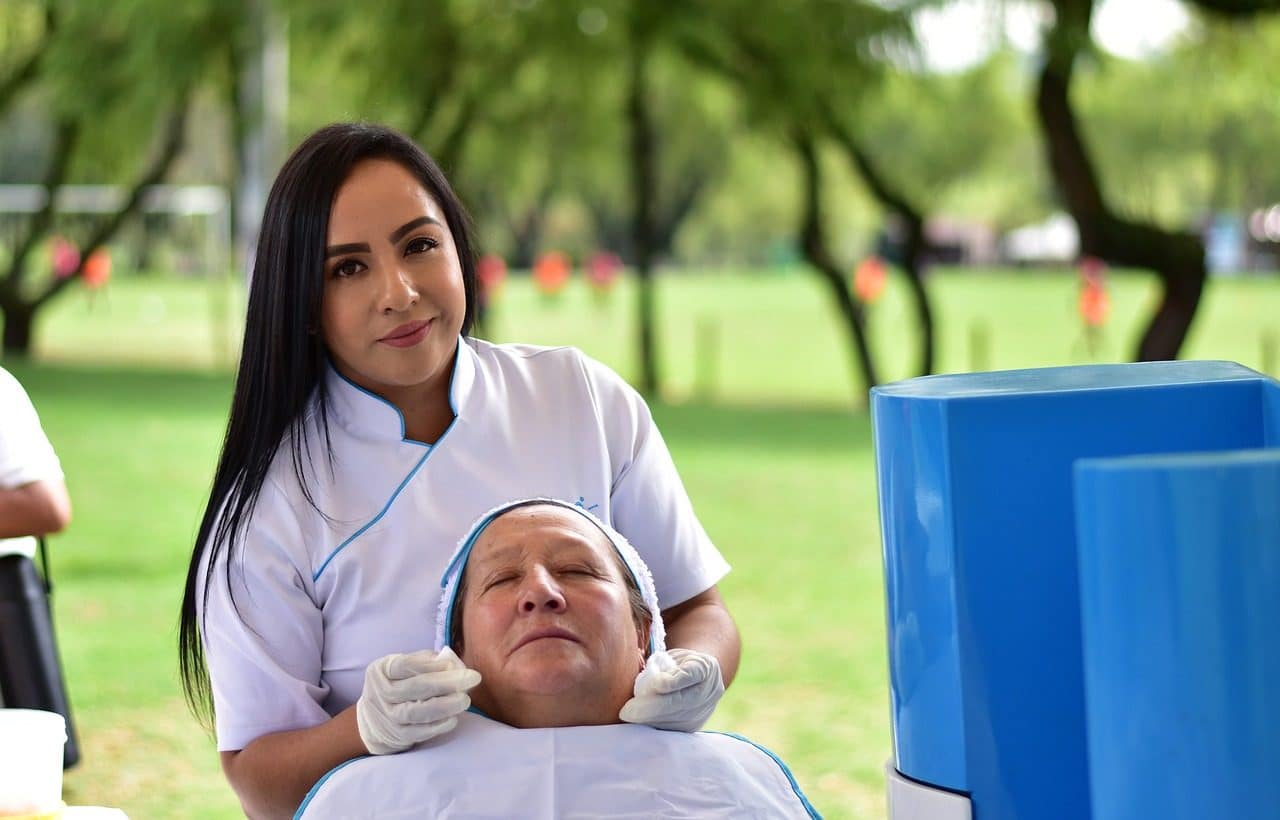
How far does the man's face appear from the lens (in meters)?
1.62

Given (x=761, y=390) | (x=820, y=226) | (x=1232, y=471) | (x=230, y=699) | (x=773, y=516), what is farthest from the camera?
(x=761, y=390)

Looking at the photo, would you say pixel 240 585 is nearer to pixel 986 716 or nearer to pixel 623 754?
pixel 623 754

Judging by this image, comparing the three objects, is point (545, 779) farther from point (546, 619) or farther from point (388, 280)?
point (388, 280)

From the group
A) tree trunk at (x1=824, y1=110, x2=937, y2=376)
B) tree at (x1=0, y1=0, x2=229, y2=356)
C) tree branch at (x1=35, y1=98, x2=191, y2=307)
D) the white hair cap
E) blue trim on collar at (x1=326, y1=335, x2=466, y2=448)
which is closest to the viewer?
the white hair cap

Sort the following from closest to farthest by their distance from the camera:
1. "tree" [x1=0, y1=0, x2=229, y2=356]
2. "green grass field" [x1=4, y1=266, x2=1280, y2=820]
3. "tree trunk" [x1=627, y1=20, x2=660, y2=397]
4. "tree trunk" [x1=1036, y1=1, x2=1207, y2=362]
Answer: "green grass field" [x1=4, y1=266, x2=1280, y2=820], "tree trunk" [x1=1036, y1=1, x2=1207, y2=362], "tree" [x1=0, y1=0, x2=229, y2=356], "tree trunk" [x1=627, y1=20, x2=660, y2=397]

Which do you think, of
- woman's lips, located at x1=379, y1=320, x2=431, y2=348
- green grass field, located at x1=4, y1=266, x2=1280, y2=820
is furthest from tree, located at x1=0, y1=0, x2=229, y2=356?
woman's lips, located at x1=379, y1=320, x2=431, y2=348

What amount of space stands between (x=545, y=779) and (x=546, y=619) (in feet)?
0.54

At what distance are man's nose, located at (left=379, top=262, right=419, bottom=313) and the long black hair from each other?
80mm

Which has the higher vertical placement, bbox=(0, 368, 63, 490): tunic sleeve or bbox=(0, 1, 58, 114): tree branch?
bbox=(0, 1, 58, 114): tree branch

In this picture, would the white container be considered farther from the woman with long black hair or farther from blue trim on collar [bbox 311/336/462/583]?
blue trim on collar [bbox 311/336/462/583]

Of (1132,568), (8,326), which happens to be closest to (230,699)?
(1132,568)

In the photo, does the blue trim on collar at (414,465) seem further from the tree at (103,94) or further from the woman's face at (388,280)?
the tree at (103,94)

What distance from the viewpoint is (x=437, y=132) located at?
11.6 metres

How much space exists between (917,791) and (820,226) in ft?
32.5
